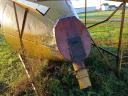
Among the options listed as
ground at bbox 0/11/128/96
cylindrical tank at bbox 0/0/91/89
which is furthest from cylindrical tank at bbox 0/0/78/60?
ground at bbox 0/11/128/96

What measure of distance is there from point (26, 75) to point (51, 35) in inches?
51.5

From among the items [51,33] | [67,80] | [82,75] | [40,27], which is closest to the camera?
[82,75]

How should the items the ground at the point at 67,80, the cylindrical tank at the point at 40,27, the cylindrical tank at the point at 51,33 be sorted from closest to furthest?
the cylindrical tank at the point at 51,33
the cylindrical tank at the point at 40,27
the ground at the point at 67,80

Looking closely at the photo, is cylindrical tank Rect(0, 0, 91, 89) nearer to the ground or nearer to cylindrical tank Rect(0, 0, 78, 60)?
cylindrical tank Rect(0, 0, 78, 60)

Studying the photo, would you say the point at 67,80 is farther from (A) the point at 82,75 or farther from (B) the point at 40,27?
(B) the point at 40,27

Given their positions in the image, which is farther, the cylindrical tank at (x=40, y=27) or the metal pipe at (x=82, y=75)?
the cylindrical tank at (x=40, y=27)

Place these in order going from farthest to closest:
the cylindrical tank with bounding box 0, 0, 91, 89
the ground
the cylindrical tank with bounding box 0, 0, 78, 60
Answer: the ground, the cylindrical tank with bounding box 0, 0, 78, 60, the cylindrical tank with bounding box 0, 0, 91, 89

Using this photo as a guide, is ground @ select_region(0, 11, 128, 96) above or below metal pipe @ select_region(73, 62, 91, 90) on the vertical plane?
below

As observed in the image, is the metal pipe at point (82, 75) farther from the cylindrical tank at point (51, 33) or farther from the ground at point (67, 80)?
the ground at point (67, 80)

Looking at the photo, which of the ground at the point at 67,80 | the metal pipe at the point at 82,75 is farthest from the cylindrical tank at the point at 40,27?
the ground at the point at 67,80

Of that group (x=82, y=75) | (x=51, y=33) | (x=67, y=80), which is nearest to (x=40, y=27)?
(x=51, y=33)

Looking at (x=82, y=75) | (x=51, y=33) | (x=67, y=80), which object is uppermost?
(x=51, y=33)

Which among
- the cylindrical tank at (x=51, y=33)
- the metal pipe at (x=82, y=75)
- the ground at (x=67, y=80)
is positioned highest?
the cylindrical tank at (x=51, y=33)

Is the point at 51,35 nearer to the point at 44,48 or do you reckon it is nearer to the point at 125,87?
the point at 44,48
